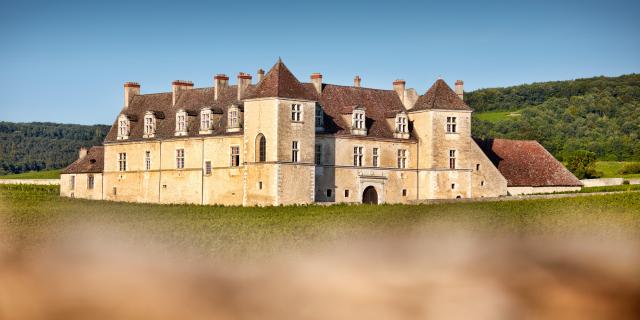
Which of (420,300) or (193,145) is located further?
(193,145)

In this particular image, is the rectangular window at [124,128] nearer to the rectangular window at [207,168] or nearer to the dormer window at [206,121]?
the dormer window at [206,121]

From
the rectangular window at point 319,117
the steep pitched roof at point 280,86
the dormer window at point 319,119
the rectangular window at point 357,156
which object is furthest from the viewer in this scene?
the rectangular window at point 357,156

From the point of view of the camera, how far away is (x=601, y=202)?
6369 cm

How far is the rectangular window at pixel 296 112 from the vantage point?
68688 millimetres

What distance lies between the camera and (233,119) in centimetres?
7319

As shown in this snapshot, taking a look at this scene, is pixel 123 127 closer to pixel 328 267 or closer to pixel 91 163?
pixel 91 163

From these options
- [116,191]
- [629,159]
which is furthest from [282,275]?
[629,159]

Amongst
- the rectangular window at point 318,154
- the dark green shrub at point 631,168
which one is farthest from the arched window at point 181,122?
the dark green shrub at point 631,168

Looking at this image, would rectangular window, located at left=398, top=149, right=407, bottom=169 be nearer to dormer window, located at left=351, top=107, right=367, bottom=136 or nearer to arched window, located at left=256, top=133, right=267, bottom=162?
dormer window, located at left=351, top=107, right=367, bottom=136

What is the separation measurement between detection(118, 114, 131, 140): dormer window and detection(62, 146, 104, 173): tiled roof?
→ 405 centimetres

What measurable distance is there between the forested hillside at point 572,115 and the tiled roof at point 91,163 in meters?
52.3

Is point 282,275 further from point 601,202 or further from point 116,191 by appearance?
point 116,191

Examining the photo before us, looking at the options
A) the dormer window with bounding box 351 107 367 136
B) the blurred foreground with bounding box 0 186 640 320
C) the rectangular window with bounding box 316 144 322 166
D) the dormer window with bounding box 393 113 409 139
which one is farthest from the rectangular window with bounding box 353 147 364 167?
the blurred foreground with bounding box 0 186 640 320

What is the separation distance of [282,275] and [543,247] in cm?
1204
